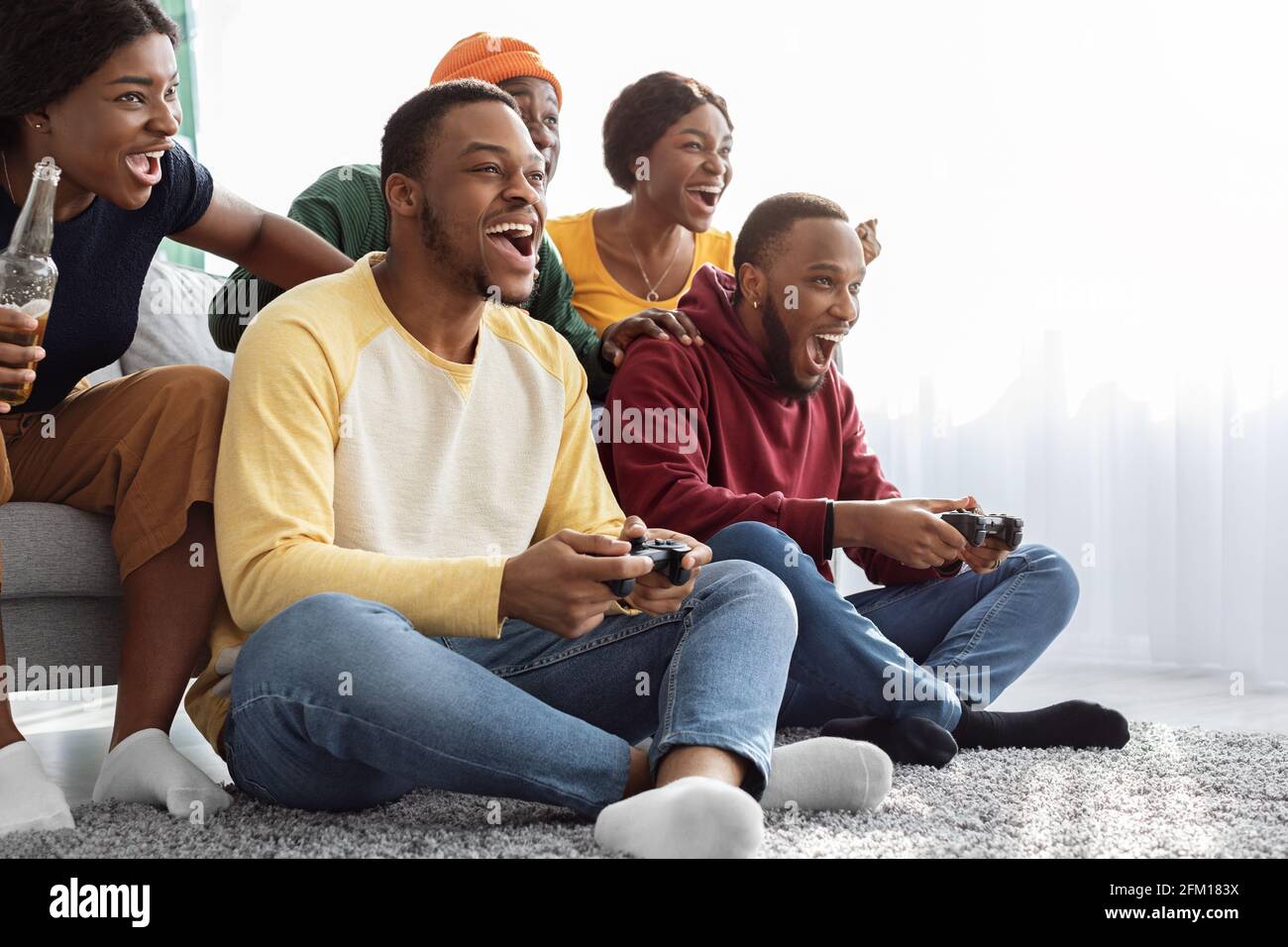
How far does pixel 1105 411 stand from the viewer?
2832 mm

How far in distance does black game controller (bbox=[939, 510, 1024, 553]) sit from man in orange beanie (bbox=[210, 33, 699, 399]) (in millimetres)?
468

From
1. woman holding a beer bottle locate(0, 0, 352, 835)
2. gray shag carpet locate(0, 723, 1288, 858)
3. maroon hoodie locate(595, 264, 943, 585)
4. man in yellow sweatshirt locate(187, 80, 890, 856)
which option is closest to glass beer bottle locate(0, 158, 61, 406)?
woman holding a beer bottle locate(0, 0, 352, 835)

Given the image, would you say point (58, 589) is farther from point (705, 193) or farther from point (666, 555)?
point (705, 193)

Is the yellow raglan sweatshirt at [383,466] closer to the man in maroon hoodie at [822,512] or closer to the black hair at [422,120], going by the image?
the black hair at [422,120]

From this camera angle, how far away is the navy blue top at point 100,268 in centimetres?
138

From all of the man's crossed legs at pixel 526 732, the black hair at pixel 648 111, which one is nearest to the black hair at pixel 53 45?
the man's crossed legs at pixel 526 732

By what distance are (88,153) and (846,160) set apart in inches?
87.2

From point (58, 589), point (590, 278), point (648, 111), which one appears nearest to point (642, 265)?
point (590, 278)

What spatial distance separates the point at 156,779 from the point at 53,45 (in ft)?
2.51

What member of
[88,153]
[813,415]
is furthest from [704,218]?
[88,153]

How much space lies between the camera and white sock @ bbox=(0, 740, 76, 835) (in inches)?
43.1

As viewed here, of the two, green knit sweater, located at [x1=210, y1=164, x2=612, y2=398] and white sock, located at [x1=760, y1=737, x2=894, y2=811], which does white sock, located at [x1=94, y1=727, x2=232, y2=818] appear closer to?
white sock, located at [x1=760, y1=737, x2=894, y2=811]

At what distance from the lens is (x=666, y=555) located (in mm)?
1133
